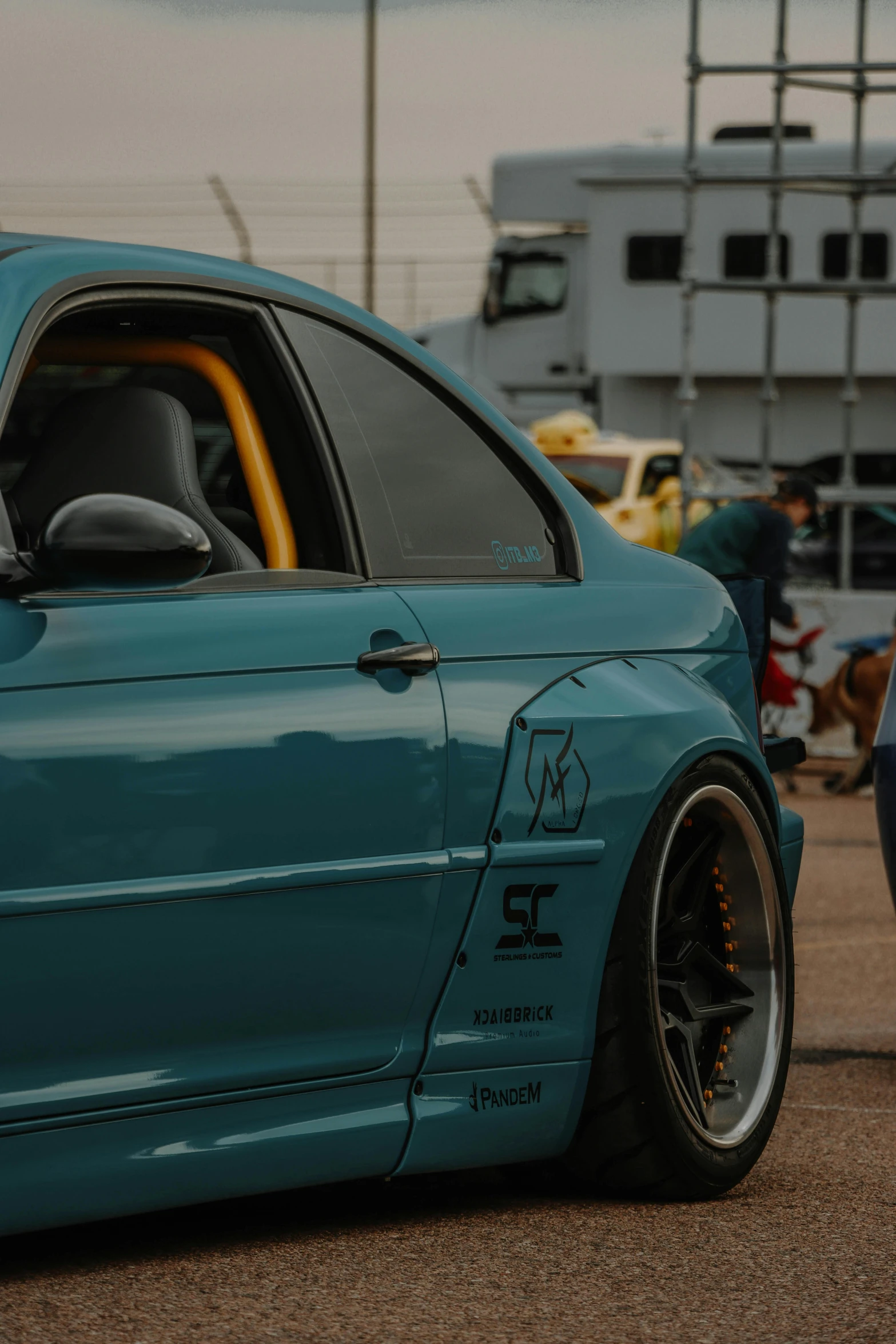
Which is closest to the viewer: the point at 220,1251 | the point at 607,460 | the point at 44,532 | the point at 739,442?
the point at 44,532

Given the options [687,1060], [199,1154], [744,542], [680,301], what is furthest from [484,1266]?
[680,301]

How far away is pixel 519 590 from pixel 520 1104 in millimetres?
897

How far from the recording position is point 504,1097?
3.87 m

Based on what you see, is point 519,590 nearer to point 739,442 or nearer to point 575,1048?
point 575,1048

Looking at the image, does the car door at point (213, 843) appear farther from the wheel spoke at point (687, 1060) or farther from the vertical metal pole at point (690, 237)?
the vertical metal pole at point (690, 237)

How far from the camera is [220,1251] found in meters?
3.60

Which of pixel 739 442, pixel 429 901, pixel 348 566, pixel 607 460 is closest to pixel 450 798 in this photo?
pixel 429 901

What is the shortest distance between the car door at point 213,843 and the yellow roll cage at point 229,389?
14 cm

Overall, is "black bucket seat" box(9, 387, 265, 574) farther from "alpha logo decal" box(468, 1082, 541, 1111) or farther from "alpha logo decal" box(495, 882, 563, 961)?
"alpha logo decal" box(468, 1082, 541, 1111)

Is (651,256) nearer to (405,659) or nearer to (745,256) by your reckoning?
(745,256)

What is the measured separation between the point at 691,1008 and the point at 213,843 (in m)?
1.24

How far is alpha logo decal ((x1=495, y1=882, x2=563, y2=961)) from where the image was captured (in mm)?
3842

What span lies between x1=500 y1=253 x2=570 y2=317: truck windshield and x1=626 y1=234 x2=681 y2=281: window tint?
3.63 ft

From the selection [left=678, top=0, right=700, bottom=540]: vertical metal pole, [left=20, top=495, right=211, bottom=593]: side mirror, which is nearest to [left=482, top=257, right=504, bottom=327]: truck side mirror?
[left=678, top=0, right=700, bottom=540]: vertical metal pole
